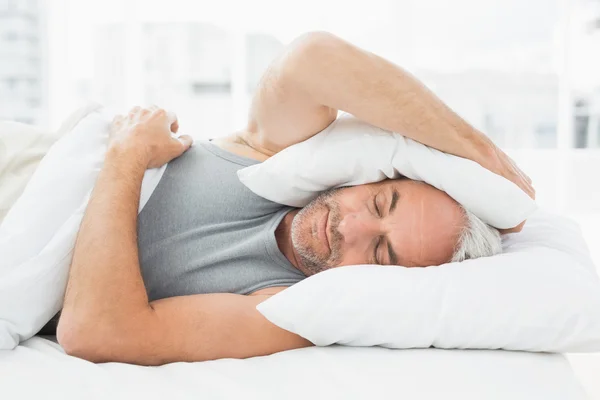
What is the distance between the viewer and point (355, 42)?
398 centimetres

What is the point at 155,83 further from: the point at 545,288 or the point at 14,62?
the point at 545,288

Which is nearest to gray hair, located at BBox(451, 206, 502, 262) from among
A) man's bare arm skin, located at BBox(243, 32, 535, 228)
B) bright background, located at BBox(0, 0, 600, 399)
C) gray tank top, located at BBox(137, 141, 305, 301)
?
man's bare arm skin, located at BBox(243, 32, 535, 228)

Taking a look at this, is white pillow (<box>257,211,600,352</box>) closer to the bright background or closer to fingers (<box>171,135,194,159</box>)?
fingers (<box>171,135,194,159</box>)

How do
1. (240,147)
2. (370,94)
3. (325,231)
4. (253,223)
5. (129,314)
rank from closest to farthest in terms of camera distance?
(129,314) < (370,94) < (325,231) < (253,223) < (240,147)

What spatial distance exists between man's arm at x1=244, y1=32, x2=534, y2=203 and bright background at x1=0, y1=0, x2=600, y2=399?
8.81 ft

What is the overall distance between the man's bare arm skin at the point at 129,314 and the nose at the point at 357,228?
24 centimetres

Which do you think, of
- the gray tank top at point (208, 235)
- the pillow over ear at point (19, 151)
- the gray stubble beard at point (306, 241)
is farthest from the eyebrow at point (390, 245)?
the pillow over ear at point (19, 151)

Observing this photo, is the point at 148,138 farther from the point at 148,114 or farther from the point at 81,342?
the point at 81,342

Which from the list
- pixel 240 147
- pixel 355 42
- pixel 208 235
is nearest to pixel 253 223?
pixel 208 235

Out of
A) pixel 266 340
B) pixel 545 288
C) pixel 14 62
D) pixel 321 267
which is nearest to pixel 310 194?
pixel 321 267

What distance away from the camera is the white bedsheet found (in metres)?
0.98

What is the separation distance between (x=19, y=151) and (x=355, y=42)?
2796 mm

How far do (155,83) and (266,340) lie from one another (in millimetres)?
3265

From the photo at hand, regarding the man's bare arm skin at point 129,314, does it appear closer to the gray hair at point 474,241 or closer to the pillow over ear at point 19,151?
the pillow over ear at point 19,151
